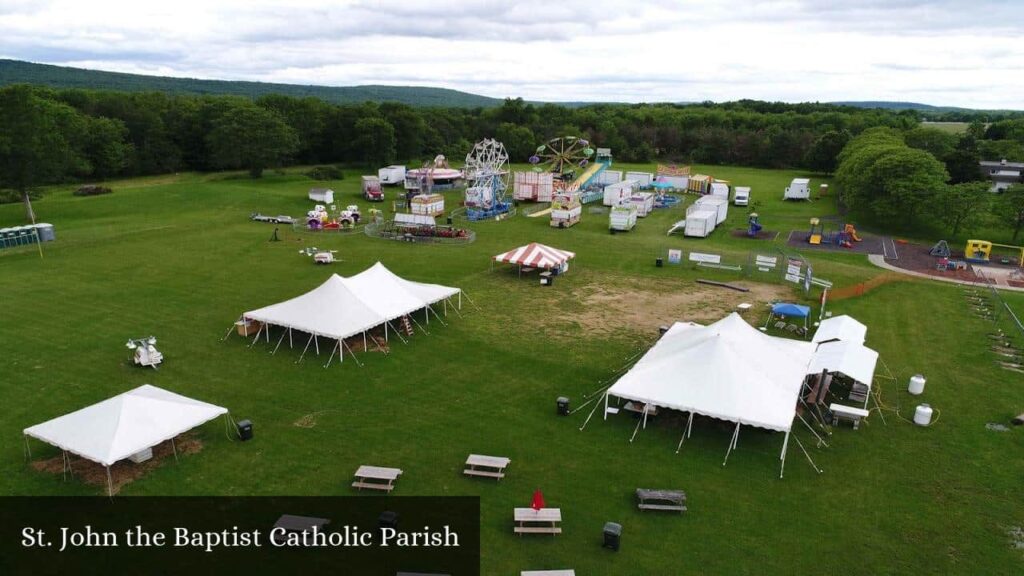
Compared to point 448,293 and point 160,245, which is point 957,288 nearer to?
point 448,293

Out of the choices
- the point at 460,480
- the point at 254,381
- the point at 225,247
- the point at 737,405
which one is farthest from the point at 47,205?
the point at 737,405

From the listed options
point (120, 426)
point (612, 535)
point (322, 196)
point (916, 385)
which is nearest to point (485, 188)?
point (322, 196)

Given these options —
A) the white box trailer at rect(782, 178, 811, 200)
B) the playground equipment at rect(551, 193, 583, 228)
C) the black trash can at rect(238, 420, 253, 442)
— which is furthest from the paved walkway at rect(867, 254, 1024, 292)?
the black trash can at rect(238, 420, 253, 442)

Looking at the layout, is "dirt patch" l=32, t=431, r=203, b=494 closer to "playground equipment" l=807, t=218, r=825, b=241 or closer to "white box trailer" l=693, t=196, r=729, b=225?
"playground equipment" l=807, t=218, r=825, b=241

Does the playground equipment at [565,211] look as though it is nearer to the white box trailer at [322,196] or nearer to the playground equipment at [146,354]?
the white box trailer at [322,196]

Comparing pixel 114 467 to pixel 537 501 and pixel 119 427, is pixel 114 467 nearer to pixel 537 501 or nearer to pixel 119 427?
pixel 119 427

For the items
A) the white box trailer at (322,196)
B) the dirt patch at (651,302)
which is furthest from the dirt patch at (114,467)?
the white box trailer at (322,196)
